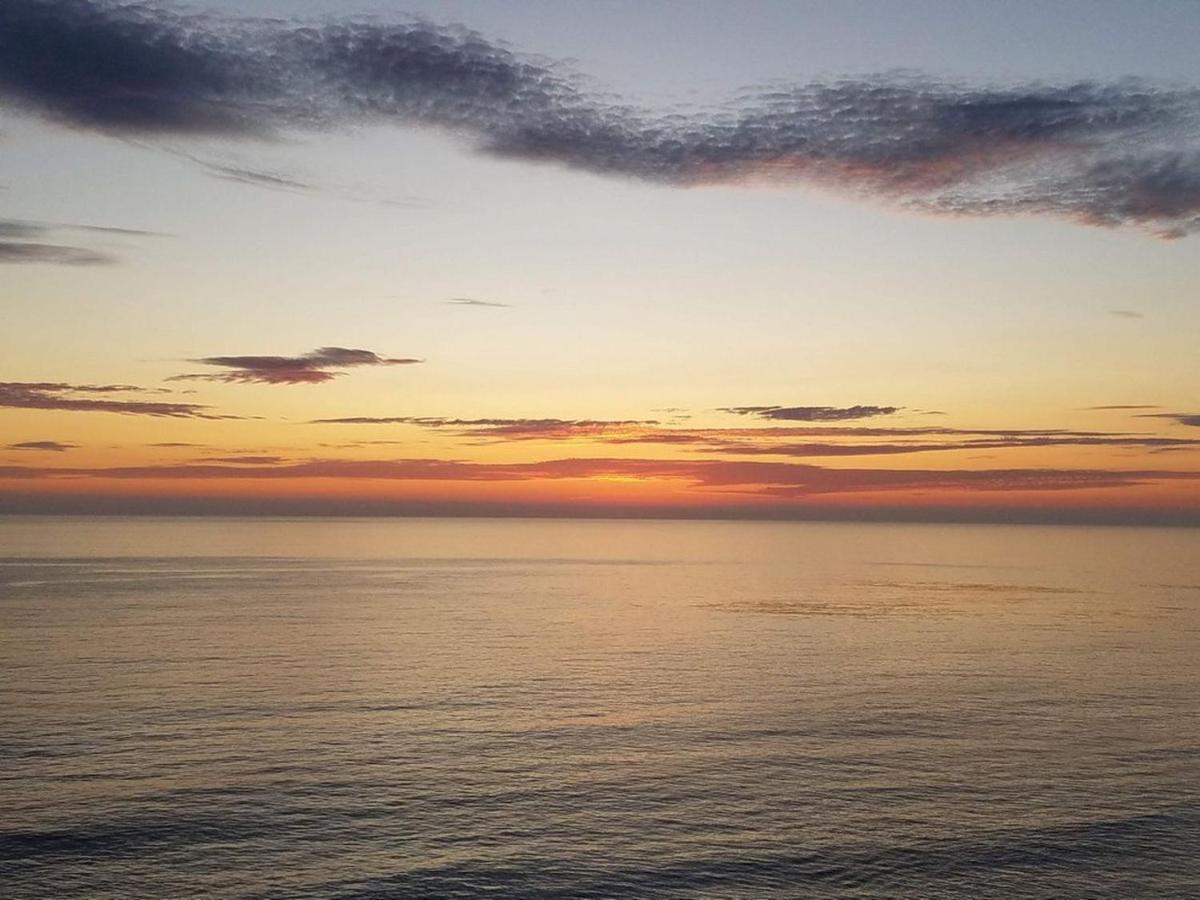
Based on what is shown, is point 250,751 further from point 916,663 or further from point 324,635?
point 916,663

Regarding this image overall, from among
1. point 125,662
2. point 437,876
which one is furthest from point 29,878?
point 125,662

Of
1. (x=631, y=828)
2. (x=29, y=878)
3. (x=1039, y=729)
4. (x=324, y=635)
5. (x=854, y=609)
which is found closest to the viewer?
(x=29, y=878)

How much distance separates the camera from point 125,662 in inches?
3194

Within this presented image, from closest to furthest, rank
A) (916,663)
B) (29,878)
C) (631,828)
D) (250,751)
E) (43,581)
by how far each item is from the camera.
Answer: (29,878) → (631,828) → (250,751) → (916,663) → (43,581)

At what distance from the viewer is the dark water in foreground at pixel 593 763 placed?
39062 mm

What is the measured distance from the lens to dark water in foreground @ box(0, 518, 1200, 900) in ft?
128

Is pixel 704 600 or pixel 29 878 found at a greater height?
pixel 29 878

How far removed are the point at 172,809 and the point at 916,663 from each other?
204 feet

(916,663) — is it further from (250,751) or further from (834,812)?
(250,751)

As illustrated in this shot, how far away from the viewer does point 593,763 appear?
176 ft

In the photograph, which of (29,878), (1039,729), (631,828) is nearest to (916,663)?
(1039,729)

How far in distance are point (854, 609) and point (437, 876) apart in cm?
10568

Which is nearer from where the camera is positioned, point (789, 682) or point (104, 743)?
point (104, 743)

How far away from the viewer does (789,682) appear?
7738 centimetres
